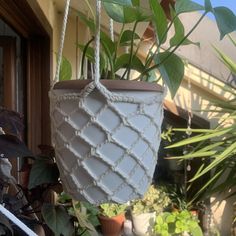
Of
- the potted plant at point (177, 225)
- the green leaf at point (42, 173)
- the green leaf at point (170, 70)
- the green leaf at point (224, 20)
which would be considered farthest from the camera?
the potted plant at point (177, 225)

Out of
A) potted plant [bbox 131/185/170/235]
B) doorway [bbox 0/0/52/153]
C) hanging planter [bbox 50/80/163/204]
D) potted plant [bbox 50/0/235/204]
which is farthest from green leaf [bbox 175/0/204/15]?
potted plant [bbox 131/185/170/235]

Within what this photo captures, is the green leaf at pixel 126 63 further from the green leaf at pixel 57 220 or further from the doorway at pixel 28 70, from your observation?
the doorway at pixel 28 70

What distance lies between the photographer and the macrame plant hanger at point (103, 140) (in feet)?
1.91

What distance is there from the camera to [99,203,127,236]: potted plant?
2.55m

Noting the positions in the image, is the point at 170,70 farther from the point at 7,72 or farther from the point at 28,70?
the point at 28,70

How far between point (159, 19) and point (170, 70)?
0.09 meters

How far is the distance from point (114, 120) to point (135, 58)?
182mm

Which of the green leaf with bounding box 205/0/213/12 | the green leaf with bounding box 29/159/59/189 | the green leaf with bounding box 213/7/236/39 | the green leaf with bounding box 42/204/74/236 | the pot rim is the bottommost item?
the green leaf with bounding box 42/204/74/236

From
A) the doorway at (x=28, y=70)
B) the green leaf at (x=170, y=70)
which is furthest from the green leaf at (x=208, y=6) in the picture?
the doorway at (x=28, y=70)

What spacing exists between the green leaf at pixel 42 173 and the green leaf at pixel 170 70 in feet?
1.15

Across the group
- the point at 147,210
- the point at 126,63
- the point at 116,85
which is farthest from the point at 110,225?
the point at 116,85

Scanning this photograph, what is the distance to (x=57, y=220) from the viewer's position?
876 millimetres

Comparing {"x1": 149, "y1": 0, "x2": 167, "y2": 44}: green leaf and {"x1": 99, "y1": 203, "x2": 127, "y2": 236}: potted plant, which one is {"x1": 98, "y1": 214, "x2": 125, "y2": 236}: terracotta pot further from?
{"x1": 149, "y1": 0, "x2": 167, "y2": 44}: green leaf

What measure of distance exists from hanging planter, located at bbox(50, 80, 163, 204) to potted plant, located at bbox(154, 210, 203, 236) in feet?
6.07
